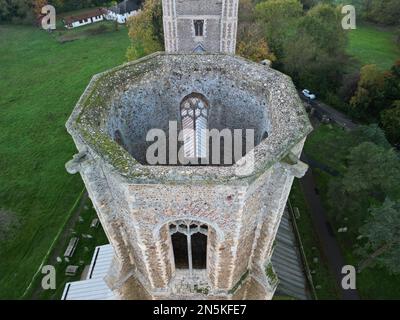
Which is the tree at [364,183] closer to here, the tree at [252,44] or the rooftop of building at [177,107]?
the rooftop of building at [177,107]

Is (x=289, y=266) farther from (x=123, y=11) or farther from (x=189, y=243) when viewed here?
(x=123, y=11)

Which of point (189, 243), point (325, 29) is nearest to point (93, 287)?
point (189, 243)

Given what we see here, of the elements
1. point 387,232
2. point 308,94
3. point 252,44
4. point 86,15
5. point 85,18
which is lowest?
point 308,94

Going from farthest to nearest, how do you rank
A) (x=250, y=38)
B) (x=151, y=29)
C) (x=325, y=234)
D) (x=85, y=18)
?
(x=85, y=18), (x=151, y=29), (x=250, y=38), (x=325, y=234)

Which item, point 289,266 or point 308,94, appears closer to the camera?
point 289,266

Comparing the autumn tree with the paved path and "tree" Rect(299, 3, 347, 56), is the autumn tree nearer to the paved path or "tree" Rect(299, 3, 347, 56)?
"tree" Rect(299, 3, 347, 56)

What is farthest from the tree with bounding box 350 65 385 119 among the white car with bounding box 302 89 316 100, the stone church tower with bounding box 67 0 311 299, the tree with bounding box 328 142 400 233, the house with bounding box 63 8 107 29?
the house with bounding box 63 8 107 29
